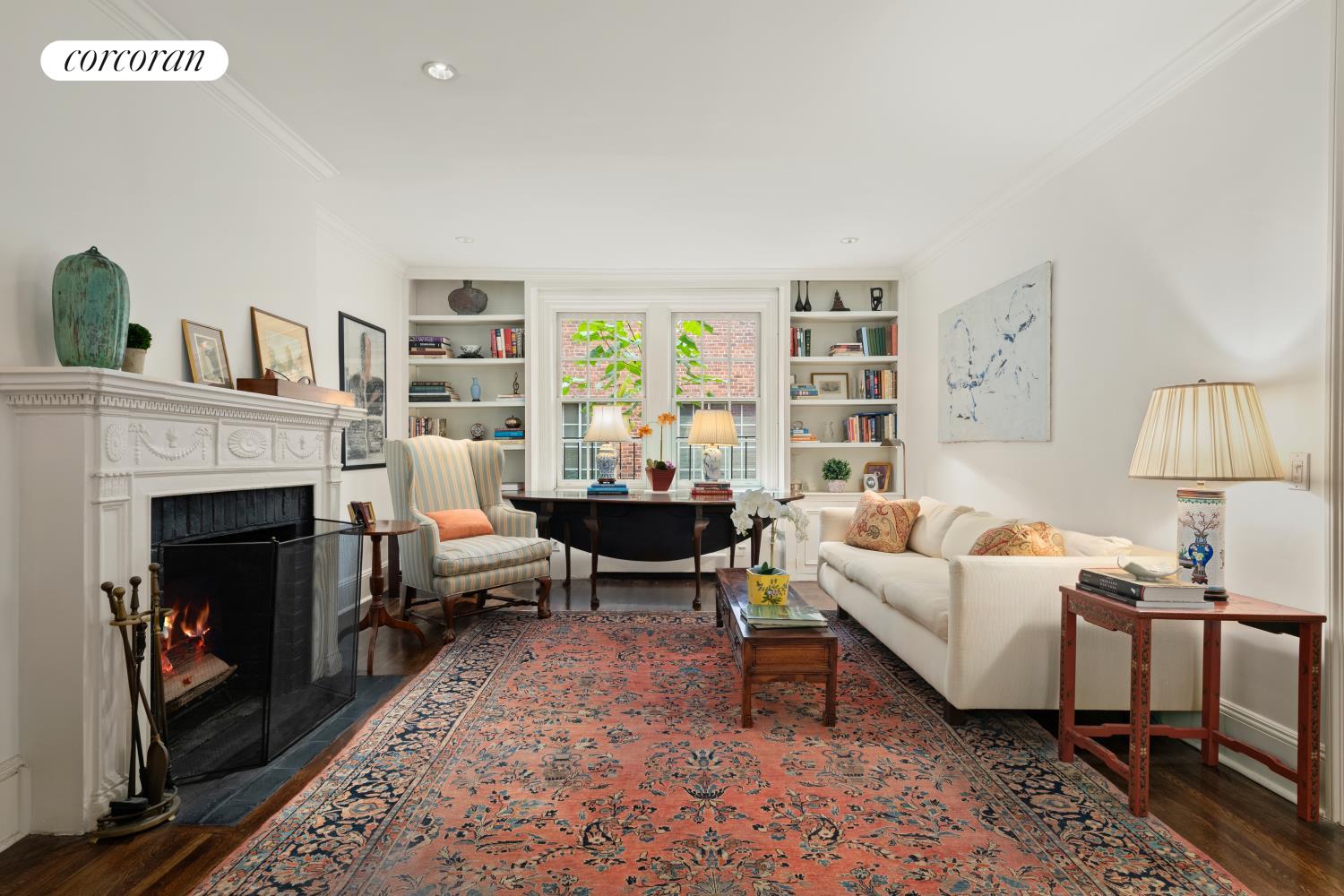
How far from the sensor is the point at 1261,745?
88.4 inches

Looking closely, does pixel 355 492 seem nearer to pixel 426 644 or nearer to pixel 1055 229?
pixel 426 644

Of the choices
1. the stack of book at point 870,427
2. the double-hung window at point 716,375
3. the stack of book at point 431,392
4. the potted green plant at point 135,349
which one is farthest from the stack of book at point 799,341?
the potted green plant at point 135,349

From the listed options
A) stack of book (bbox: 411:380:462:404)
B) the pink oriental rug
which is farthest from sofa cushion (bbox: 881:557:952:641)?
stack of book (bbox: 411:380:462:404)

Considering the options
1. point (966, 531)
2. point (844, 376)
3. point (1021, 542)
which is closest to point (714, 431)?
point (844, 376)

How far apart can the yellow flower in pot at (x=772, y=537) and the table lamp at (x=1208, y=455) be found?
1.23 m

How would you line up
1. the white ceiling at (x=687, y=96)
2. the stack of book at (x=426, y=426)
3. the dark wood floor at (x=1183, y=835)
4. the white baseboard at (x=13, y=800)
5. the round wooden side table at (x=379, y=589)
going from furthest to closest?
the stack of book at (x=426, y=426), the round wooden side table at (x=379, y=589), the white ceiling at (x=687, y=96), the white baseboard at (x=13, y=800), the dark wood floor at (x=1183, y=835)

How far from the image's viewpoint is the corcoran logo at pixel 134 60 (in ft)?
6.57

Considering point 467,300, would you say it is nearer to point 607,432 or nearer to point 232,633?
point 607,432

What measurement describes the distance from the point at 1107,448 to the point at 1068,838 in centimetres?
177

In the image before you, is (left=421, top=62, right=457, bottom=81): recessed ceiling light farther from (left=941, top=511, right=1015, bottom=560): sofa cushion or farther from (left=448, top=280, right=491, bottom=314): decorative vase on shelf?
(left=448, top=280, right=491, bottom=314): decorative vase on shelf

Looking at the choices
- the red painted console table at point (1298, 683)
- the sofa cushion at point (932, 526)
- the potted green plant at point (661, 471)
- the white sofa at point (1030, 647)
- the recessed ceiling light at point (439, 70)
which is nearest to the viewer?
the red painted console table at point (1298, 683)

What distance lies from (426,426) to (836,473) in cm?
328

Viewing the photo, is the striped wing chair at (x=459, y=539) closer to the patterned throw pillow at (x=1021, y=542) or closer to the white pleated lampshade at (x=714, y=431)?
the white pleated lampshade at (x=714, y=431)

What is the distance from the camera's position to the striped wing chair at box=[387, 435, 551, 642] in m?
3.78
